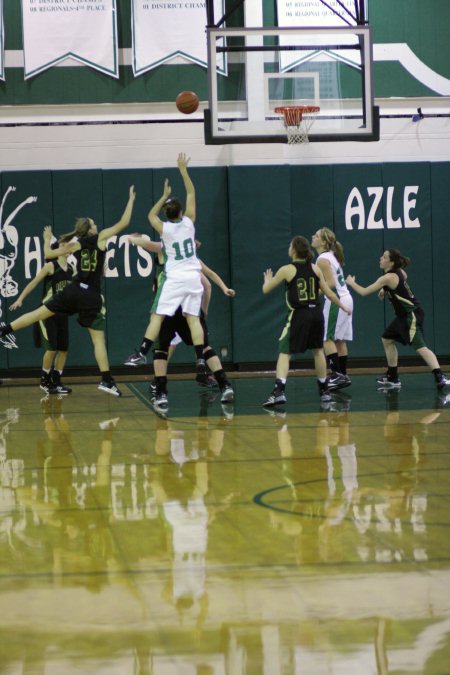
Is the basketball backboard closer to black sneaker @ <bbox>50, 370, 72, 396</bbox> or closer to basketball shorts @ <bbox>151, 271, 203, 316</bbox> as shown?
basketball shorts @ <bbox>151, 271, 203, 316</bbox>

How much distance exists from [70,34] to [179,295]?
589 cm

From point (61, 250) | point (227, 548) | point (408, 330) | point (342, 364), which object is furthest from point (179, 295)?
point (227, 548)

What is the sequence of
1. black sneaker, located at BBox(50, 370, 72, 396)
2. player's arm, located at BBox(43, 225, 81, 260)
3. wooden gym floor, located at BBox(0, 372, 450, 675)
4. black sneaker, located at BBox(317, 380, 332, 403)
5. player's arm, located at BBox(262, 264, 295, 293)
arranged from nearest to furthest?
wooden gym floor, located at BBox(0, 372, 450, 675) → player's arm, located at BBox(262, 264, 295, 293) → black sneaker, located at BBox(317, 380, 332, 403) → player's arm, located at BBox(43, 225, 81, 260) → black sneaker, located at BBox(50, 370, 72, 396)

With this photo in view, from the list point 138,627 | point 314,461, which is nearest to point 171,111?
point 314,461

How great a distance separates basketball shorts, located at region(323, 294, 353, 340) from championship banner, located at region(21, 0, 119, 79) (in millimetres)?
5063

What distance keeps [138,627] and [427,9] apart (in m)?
13.0

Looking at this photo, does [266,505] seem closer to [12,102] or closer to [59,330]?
[59,330]

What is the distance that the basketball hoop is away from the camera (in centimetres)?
1207

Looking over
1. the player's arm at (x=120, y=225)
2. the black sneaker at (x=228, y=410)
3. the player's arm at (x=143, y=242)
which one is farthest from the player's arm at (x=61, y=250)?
the black sneaker at (x=228, y=410)

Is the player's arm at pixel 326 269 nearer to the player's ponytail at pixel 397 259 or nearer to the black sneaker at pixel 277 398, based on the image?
the player's ponytail at pixel 397 259

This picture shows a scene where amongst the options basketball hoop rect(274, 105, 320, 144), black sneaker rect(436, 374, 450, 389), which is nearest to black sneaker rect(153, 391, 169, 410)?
black sneaker rect(436, 374, 450, 389)

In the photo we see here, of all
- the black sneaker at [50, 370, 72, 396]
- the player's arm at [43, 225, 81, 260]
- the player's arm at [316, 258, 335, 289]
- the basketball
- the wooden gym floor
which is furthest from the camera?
the black sneaker at [50, 370, 72, 396]

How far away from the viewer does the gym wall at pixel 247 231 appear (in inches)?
563

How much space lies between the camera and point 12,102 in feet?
47.1
